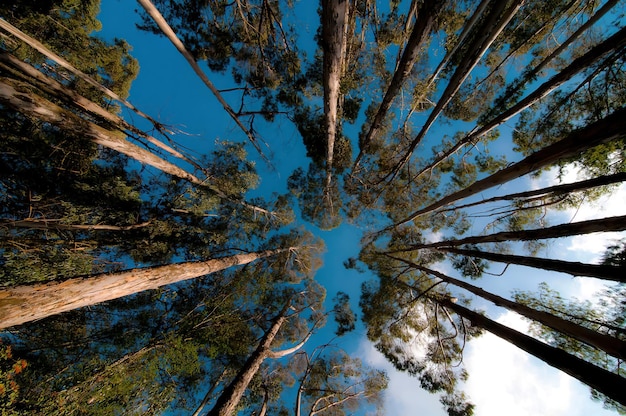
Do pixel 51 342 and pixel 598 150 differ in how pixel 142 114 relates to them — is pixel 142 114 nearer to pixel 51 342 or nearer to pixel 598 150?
pixel 51 342

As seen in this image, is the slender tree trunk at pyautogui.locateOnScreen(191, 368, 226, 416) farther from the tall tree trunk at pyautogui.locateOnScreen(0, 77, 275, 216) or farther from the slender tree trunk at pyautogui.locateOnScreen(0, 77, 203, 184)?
the slender tree trunk at pyautogui.locateOnScreen(0, 77, 203, 184)

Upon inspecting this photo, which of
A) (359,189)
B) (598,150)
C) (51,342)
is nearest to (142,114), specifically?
(51,342)

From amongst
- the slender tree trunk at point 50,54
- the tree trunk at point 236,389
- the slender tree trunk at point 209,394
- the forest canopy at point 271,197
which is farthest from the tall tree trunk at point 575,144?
the slender tree trunk at point 209,394

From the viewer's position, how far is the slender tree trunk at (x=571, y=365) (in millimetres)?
2293

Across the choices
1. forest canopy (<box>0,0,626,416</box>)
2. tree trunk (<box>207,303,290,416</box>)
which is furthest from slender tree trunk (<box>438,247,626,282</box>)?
tree trunk (<box>207,303,290,416</box>)

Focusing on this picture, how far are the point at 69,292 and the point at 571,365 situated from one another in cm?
647

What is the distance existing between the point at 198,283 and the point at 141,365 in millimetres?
4742

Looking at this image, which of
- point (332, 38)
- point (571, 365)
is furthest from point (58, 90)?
point (571, 365)

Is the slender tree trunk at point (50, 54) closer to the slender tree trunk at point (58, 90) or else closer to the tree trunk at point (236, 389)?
the slender tree trunk at point (58, 90)

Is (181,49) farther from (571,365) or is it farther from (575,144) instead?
(571,365)

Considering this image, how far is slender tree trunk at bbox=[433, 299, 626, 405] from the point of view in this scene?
2.29 meters

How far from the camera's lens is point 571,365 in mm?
2797

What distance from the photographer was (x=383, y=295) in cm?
970

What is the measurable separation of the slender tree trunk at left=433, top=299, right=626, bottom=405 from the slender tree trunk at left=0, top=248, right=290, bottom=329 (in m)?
6.12
